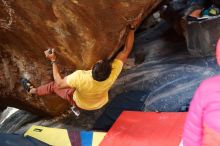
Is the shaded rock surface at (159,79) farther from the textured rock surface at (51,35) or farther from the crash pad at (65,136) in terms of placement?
the textured rock surface at (51,35)

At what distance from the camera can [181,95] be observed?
3.79 metres

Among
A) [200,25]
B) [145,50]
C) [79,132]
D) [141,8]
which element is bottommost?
[79,132]

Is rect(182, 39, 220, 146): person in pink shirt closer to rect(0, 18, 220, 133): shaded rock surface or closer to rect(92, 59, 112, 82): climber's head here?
rect(92, 59, 112, 82): climber's head

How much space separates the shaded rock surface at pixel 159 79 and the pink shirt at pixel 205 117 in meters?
1.58

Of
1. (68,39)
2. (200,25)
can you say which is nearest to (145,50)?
(200,25)

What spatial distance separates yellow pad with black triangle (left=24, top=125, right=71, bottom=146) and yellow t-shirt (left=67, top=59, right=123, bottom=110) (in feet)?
1.27

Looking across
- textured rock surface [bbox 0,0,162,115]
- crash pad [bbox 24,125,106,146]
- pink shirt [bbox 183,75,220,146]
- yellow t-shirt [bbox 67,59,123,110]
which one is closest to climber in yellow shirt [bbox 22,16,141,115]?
yellow t-shirt [bbox 67,59,123,110]

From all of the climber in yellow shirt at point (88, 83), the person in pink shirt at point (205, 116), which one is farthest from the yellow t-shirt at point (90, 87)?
the person in pink shirt at point (205, 116)

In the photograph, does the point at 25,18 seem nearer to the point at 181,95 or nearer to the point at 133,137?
the point at 133,137

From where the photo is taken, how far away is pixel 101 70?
126 inches

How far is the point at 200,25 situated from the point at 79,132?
2254 mm

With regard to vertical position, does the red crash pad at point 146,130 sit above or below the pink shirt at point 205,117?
below

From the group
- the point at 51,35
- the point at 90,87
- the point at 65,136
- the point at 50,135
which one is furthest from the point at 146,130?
the point at 51,35

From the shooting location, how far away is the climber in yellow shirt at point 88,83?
128 inches
